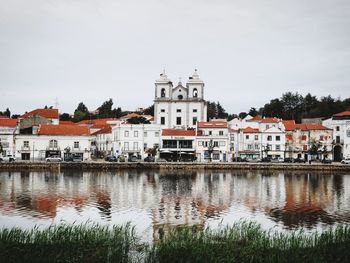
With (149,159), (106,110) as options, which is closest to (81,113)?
(106,110)

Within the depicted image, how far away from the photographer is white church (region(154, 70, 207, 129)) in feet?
319

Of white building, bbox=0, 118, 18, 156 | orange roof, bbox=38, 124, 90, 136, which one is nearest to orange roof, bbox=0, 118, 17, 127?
white building, bbox=0, 118, 18, 156

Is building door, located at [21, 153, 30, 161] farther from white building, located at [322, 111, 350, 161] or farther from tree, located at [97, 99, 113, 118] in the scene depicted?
tree, located at [97, 99, 113, 118]

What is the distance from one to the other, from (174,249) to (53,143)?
70.5 m

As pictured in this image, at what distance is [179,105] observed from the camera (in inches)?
3844

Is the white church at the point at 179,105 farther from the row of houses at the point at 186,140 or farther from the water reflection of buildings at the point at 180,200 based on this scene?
the water reflection of buildings at the point at 180,200

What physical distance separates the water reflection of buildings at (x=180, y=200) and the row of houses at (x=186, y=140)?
32960 millimetres

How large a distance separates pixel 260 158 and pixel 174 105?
23.1 metres

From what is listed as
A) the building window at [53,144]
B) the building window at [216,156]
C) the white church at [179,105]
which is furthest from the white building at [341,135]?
the building window at [53,144]

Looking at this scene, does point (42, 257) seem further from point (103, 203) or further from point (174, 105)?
point (174, 105)

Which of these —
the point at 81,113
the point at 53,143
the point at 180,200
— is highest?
the point at 81,113

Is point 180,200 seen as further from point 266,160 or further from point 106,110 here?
point 106,110

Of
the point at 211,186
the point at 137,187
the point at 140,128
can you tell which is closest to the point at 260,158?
the point at 140,128

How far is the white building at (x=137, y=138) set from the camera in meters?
86.8
